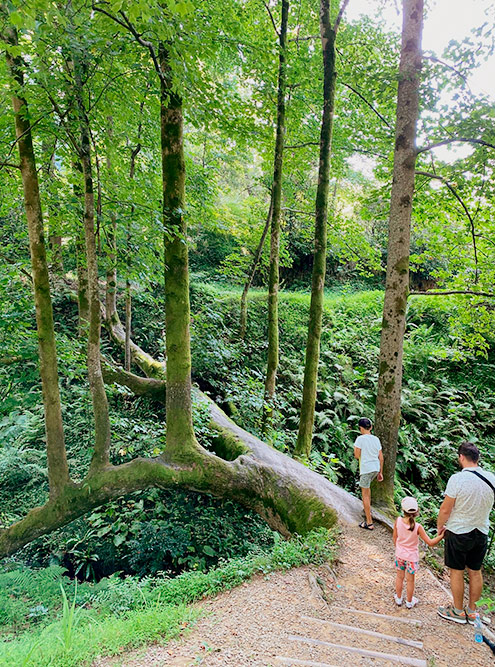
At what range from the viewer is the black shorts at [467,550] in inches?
150

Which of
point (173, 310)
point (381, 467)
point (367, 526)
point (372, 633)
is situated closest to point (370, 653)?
point (372, 633)

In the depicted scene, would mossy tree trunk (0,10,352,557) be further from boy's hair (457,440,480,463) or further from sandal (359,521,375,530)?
boy's hair (457,440,480,463)

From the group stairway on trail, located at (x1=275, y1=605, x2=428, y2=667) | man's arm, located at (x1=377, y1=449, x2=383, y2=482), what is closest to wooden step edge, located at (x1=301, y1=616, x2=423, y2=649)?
stairway on trail, located at (x1=275, y1=605, x2=428, y2=667)

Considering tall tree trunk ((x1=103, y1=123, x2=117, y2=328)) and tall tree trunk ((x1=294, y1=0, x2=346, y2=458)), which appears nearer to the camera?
tall tree trunk ((x1=103, y1=123, x2=117, y2=328))

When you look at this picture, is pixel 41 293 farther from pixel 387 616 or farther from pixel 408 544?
pixel 387 616

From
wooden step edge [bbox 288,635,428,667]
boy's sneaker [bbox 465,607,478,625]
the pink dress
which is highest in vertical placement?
the pink dress

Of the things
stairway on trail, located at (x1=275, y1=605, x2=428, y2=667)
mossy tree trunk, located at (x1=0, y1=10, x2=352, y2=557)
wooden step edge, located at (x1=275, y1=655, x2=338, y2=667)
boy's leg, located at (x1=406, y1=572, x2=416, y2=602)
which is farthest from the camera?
mossy tree trunk, located at (x1=0, y1=10, x2=352, y2=557)

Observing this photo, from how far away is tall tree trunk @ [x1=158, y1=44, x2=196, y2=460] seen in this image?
198 inches

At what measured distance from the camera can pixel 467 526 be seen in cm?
380

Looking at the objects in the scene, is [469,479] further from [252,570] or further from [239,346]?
[239,346]

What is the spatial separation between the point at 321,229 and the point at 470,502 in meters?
5.70

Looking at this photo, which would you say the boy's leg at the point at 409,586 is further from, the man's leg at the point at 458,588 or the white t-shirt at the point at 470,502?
the white t-shirt at the point at 470,502

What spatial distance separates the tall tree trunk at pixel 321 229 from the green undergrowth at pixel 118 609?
2893mm

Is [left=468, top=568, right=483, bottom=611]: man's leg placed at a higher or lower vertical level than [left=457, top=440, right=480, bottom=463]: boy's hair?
lower
